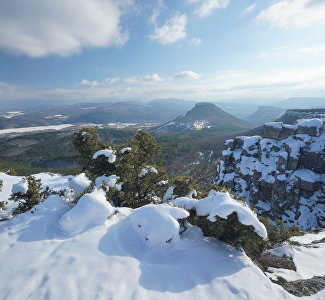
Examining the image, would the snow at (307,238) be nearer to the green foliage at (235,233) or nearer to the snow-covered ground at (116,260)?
the green foliage at (235,233)

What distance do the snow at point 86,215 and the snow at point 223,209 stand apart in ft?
16.3

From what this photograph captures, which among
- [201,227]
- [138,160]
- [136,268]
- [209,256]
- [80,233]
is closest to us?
[136,268]

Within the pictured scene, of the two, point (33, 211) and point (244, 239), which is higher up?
point (33, 211)

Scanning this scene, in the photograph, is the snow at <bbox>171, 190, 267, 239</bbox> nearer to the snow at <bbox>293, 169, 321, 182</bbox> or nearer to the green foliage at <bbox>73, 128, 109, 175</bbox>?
the green foliage at <bbox>73, 128, 109, 175</bbox>

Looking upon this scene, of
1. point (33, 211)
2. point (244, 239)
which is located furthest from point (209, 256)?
point (33, 211)

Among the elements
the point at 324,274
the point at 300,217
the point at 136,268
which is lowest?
the point at 300,217

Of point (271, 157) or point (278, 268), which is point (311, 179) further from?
point (278, 268)

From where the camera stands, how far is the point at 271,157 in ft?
180

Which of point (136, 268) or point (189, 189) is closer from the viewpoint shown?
point (136, 268)

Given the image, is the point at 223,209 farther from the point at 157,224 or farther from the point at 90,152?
the point at 90,152

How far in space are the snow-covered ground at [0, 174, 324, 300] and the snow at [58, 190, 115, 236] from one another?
0.18 feet

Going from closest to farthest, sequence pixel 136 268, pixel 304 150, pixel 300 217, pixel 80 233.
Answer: pixel 136 268
pixel 80 233
pixel 300 217
pixel 304 150

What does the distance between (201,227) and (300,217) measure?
41918 mm

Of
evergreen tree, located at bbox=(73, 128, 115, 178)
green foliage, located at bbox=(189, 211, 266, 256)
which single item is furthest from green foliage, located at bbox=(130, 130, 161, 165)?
green foliage, located at bbox=(189, 211, 266, 256)
